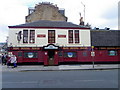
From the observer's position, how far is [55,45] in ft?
90.2

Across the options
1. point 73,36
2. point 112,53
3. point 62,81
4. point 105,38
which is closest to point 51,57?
point 73,36

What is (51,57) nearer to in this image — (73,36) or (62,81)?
(73,36)

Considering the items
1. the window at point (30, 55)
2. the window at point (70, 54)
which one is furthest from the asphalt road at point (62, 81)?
the window at point (70, 54)

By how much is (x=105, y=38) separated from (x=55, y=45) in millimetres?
8674

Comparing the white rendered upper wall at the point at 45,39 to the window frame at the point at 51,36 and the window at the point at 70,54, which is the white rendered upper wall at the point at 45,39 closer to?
the window frame at the point at 51,36

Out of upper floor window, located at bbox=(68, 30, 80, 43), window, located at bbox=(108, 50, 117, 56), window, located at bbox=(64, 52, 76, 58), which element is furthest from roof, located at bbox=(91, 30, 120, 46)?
window, located at bbox=(64, 52, 76, 58)

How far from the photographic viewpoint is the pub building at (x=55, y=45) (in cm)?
2736

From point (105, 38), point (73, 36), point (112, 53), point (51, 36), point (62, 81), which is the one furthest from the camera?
point (105, 38)

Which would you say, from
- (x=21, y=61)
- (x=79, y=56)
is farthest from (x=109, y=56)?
(x=21, y=61)

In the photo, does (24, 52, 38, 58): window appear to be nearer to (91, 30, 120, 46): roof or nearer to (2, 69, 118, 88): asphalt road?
(91, 30, 120, 46): roof

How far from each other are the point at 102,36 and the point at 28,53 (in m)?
12.5

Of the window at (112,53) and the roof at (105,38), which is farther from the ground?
the roof at (105,38)

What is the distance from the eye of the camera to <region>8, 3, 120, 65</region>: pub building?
1077 inches

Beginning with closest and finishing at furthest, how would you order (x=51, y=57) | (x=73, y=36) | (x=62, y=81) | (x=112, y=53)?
(x=62, y=81) → (x=51, y=57) → (x=73, y=36) → (x=112, y=53)
